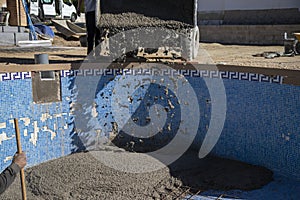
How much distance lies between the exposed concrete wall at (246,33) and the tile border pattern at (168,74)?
5.51 metres

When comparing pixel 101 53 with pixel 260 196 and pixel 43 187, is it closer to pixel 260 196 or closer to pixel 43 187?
pixel 43 187

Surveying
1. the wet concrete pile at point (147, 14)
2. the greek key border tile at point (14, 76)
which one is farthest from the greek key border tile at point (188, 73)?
the wet concrete pile at point (147, 14)

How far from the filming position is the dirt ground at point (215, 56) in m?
6.65

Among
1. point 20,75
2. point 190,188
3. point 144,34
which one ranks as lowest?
point 190,188

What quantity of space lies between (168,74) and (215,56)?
9.62 feet

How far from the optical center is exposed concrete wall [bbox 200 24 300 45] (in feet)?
33.0

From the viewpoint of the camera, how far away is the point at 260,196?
411 centimetres

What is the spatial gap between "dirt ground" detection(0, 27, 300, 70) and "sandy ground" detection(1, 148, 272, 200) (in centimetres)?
190

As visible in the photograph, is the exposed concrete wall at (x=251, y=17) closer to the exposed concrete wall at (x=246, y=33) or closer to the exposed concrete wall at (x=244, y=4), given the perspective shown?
the exposed concrete wall at (x=244, y=4)

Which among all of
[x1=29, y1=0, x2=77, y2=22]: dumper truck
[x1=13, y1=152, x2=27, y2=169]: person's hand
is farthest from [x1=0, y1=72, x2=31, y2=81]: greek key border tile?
[x1=29, y1=0, x2=77, y2=22]: dumper truck

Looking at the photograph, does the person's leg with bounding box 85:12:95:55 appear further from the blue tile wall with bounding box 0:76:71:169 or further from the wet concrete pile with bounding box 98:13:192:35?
the blue tile wall with bounding box 0:76:71:169

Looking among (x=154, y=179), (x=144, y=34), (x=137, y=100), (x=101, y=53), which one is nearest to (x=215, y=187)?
(x=154, y=179)

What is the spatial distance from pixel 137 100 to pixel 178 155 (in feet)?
3.28

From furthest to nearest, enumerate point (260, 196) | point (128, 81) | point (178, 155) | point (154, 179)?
point (128, 81), point (178, 155), point (154, 179), point (260, 196)
